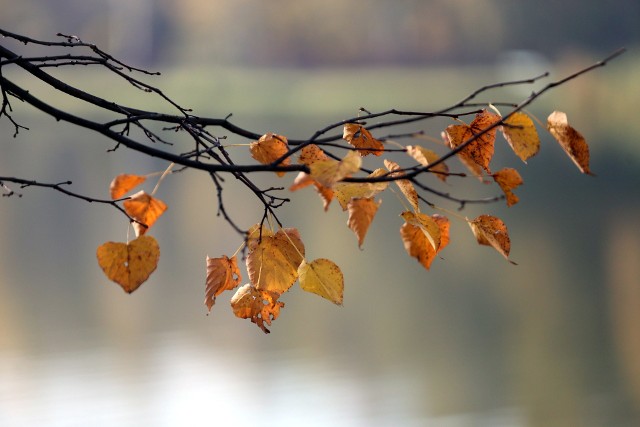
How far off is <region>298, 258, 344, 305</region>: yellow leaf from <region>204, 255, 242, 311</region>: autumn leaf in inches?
3.3

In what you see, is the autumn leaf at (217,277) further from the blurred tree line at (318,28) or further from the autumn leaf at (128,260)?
the blurred tree line at (318,28)

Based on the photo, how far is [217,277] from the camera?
0.86 meters

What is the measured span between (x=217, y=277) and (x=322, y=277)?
0.38 feet

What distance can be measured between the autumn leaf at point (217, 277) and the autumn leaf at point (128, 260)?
86 mm

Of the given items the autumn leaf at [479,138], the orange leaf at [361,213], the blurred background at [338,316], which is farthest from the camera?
the blurred background at [338,316]

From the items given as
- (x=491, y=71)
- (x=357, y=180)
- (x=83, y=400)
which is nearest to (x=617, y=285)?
(x=83, y=400)

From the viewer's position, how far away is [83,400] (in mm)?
3986

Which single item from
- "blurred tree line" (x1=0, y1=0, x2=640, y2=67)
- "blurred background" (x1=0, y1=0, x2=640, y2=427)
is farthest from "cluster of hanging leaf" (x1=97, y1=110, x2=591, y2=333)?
"blurred tree line" (x1=0, y1=0, x2=640, y2=67)

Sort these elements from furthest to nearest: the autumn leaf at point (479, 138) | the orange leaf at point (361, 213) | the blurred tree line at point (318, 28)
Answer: the blurred tree line at point (318, 28) → the autumn leaf at point (479, 138) → the orange leaf at point (361, 213)

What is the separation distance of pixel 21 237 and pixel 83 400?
11.7ft

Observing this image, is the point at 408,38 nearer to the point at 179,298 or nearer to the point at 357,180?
the point at 179,298

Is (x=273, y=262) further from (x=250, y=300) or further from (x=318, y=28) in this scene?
(x=318, y=28)

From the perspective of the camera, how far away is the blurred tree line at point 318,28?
718 inches

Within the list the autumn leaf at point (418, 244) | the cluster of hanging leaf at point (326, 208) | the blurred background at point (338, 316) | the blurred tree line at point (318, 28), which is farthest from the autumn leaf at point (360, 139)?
the blurred tree line at point (318, 28)
